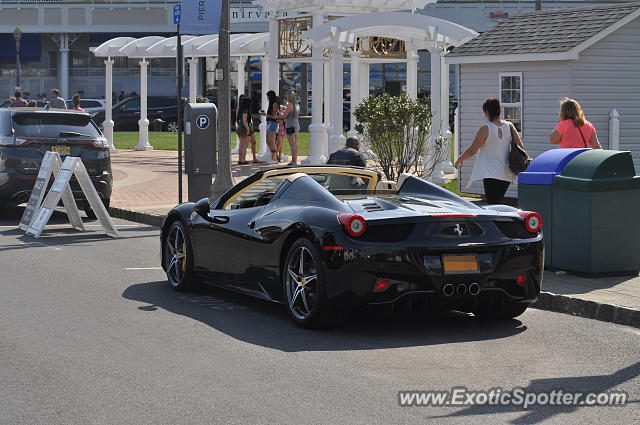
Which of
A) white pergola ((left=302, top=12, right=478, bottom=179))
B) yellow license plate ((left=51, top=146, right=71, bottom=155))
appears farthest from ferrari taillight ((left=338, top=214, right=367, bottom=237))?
white pergola ((left=302, top=12, right=478, bottom=179))

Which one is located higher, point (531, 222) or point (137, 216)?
point (531, 222)

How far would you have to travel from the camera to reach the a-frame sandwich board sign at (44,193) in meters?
15.2

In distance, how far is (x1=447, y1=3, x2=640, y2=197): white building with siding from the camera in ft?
59.2

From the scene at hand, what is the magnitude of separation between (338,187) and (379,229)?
1.39m

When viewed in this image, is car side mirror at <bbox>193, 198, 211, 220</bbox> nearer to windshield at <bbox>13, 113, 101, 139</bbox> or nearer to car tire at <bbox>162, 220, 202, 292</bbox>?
car tire at <bbox>162, 220, 202, 292</bbox>

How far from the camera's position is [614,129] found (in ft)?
59.5

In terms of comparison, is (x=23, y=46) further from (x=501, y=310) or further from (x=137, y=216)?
(x=501, y=310)

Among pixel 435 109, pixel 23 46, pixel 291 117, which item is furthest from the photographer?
pixel 23 46

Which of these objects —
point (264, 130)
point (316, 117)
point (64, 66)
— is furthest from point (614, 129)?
point (64, 66)

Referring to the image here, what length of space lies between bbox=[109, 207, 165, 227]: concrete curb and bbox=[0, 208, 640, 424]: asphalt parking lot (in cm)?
597

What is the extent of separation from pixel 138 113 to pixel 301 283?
4168 centimetres

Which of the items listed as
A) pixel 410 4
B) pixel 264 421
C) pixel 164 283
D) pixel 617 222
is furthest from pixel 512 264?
pixel 410 4

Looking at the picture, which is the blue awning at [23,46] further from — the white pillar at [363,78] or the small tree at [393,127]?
the small tree at [393,127]

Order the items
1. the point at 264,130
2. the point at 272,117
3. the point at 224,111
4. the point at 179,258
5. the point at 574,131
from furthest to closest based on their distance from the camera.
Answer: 1. the point at 264,130
2. the point at 272,117
3. the point at 224,111
4. the point at 574,131
5. the point at 179,258
